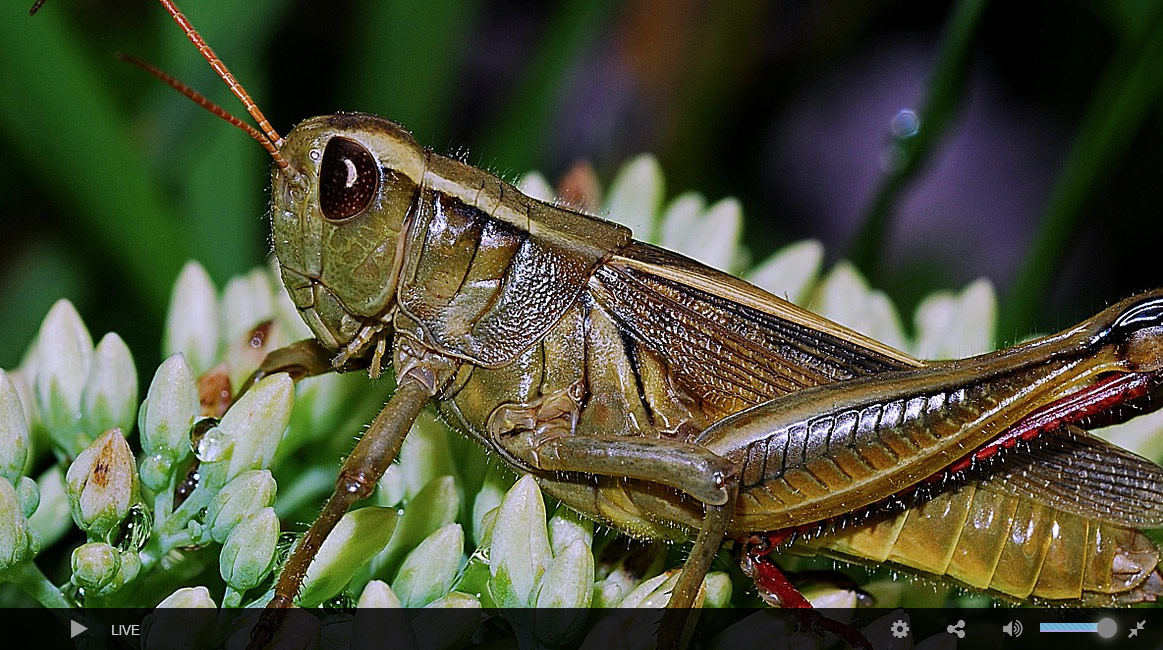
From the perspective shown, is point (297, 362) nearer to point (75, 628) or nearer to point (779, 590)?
point (75, 628)

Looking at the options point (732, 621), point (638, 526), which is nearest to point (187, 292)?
point (638, 526)

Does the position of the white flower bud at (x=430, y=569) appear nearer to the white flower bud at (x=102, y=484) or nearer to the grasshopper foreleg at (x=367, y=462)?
the grasshopper foreleg at (x=367, y=462)

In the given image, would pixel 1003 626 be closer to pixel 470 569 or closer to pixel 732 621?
pixel 732 621

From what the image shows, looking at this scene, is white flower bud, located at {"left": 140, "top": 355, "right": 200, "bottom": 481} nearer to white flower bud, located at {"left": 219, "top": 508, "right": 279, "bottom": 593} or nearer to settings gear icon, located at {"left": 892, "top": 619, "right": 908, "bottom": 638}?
white flower bud, located at {"left": 219, "top": 508, "right": 279, "bottom": 593}

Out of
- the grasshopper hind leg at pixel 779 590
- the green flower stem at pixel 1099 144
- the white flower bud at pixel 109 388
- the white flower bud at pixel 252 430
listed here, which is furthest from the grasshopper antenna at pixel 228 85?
the green flower stem at pixel 1099 144

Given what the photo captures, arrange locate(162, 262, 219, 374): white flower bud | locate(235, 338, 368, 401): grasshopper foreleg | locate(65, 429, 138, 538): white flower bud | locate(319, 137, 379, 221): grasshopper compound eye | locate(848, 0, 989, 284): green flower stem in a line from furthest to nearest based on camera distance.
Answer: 1. locate(848, 0, 989, 284): green flower stem
2. locate(162, 262, 219, 374): white flower bud
3. locate(235, 338, 368, 401): grasshopper foreleg
4. locate(319, 137, 379, 221): grasshopper compound eye
5. locate(65, 429, 138, 538): white flower bud

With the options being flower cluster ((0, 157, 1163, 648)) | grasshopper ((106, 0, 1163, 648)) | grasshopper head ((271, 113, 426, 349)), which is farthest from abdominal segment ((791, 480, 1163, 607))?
grasshopper head ((271, 113, 426, 349))
